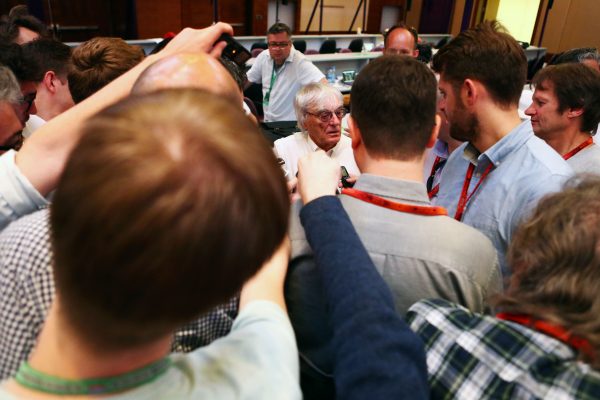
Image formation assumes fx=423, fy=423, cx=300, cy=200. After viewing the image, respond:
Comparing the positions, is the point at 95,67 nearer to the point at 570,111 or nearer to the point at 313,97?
the point at 313,97

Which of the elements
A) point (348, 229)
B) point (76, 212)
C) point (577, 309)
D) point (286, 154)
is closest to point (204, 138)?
point (76, 212)

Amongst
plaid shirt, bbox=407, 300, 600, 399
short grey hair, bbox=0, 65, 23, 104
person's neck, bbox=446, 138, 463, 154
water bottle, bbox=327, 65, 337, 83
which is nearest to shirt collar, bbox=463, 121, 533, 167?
person's neck, bbox=446, 138, 463, 154

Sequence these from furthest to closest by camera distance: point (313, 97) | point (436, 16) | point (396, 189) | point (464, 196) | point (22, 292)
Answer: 1. point (436, 16)
2. point (313, 97)
3. point (464, 196)
4. point (396, 189)
5. point (22, 292)

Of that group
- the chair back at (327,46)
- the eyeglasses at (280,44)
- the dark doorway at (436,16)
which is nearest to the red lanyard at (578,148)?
the eyeglasses at (280,44)

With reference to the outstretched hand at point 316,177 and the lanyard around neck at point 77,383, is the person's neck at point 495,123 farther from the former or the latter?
the lanyard around neck at point 77,383

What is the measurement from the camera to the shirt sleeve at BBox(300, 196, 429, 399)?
0.62 meters

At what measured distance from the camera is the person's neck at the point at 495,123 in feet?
5.13

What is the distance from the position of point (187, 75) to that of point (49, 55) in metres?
1.54

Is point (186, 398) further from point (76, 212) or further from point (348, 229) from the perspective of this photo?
point (348, 229)

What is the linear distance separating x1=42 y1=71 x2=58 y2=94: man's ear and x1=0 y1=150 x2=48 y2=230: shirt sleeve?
4.77 feet

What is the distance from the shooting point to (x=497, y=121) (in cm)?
157

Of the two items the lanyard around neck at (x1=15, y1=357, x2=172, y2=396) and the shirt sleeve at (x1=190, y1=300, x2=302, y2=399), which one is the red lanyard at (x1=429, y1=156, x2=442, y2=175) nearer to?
the shirt sleeve at (x1=190, y1=300, x2=302, y2=399)

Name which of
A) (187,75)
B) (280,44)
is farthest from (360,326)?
(280,44)

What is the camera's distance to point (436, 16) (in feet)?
42.4
